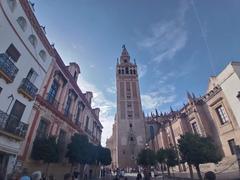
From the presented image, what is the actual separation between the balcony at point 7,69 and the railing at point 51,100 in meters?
4.30

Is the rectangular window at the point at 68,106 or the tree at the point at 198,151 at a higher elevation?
the rectangular window at the point at 68,106

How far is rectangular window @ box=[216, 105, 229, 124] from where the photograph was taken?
19223 millimetres

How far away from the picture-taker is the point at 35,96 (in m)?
12.0

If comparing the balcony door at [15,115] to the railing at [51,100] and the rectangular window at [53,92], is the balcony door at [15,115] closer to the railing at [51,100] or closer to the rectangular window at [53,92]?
the railing at [51,100]

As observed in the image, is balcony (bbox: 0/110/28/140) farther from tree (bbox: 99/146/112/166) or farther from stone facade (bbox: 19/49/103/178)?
tree (bbox: 99/146/112/166)

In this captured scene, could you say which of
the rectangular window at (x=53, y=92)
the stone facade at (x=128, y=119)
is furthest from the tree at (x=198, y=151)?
the stone facade at (x=128, y=119)

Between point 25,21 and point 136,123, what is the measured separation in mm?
44390

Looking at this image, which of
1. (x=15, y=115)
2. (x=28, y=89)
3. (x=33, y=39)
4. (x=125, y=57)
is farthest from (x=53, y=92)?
(x=125, y=57)

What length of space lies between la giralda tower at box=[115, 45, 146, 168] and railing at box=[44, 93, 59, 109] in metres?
36.8

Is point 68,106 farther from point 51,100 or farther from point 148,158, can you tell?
point 148,158

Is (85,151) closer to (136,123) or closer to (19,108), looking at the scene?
(19,108)

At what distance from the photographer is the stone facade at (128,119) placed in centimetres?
4744

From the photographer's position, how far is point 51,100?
14.7 meters

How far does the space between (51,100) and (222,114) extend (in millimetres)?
19422
